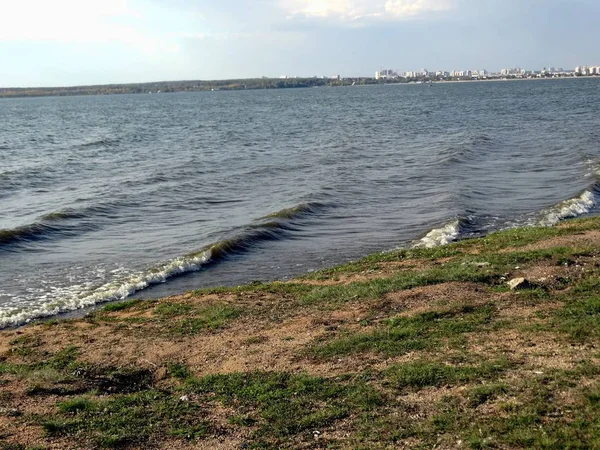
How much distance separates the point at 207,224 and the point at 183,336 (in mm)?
12594

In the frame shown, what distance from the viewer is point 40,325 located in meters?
13.6

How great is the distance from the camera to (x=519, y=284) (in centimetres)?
1220

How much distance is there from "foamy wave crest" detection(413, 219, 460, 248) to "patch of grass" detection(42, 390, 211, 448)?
1208 cm

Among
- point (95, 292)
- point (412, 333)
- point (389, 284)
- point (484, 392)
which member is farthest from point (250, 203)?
point (484, 392)

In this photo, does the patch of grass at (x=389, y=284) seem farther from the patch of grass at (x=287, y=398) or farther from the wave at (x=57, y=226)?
the wave at (x=57, y=226)

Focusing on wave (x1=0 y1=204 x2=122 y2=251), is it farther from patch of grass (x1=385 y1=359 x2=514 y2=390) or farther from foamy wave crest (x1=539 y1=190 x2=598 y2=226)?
patch of grass (x1=385 y1=359 x2=514 y2=390)

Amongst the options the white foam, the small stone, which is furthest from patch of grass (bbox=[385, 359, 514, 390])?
the white foam

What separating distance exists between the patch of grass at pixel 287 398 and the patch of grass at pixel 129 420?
1.80ft

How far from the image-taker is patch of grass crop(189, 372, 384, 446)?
7.93 metres

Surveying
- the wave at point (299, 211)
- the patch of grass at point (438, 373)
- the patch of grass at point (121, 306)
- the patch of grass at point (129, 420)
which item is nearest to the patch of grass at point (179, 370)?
the patch of grass at point (129, 420)

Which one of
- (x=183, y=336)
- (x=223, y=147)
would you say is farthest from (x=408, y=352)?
(x=223, y=147)

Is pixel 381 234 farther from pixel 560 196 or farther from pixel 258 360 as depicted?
pixel 258 360

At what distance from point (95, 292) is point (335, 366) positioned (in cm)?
894

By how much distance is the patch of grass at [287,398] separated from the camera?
7.93 meters
